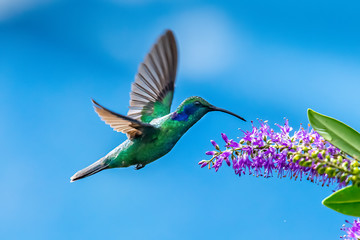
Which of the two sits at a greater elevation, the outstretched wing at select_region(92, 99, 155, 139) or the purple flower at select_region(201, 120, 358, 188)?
the outstretched wing at select_region(92, 99, 155, 139)

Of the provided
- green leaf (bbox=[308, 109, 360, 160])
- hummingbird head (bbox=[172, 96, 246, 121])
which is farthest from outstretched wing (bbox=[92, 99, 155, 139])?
green leaf (bbox=[308, 109, 360, 160])

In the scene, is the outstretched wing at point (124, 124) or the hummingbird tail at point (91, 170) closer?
A: the outstretched wing at point (124, 124)

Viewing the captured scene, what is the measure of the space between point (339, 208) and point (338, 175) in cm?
22

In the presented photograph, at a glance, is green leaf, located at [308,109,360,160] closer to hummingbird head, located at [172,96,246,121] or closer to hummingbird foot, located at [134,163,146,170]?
hummingbird head, located at [172,96,246,121]

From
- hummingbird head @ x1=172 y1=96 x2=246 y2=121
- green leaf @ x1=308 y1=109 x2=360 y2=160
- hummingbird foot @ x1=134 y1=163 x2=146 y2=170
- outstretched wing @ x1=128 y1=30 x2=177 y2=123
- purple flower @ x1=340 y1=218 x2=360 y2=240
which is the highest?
outstretched wing @ x1=128 y1=30 x2=177 y2=123

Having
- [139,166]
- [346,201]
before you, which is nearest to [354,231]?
[346,201]

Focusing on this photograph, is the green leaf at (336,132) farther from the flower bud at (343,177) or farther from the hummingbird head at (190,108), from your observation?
the hummingbird head at (190,108)

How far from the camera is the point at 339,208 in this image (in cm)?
216

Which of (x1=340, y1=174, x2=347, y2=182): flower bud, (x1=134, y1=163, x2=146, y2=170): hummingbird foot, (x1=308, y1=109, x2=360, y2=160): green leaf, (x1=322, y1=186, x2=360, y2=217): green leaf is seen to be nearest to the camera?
(x1=340, y1=174, x2=347, y2=182): flower bud

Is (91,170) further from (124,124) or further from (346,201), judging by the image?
(346,201)

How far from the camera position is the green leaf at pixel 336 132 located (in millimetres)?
2232

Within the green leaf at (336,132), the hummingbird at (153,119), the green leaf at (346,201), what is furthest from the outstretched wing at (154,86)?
the green leaf at (346,201)

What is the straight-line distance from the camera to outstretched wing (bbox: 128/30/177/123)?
9.60ft

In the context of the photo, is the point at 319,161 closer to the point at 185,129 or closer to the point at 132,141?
the point at 185,129
